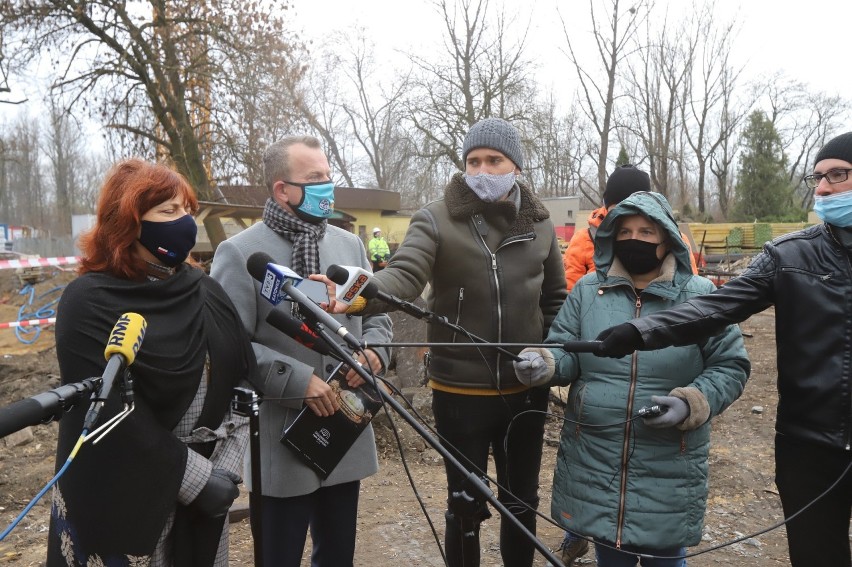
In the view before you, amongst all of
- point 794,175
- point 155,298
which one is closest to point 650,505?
point 155,298

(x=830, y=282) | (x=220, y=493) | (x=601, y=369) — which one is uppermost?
(x=830, y=282)

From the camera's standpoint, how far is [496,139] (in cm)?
303

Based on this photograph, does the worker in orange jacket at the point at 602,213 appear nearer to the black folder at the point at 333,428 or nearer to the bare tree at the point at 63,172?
the black folder at the point at 333,428

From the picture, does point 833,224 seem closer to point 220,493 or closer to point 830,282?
point 830,282

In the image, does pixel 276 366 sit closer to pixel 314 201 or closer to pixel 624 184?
pixel 314 201

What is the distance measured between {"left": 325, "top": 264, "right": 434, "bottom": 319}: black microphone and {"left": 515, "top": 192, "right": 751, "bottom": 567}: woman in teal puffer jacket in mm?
698

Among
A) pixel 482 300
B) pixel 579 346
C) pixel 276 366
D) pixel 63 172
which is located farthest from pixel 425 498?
pixel 63 172

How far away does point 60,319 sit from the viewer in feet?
6.66

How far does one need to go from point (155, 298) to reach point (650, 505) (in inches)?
77.5

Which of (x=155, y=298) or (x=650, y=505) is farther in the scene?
(x=650, y=505)

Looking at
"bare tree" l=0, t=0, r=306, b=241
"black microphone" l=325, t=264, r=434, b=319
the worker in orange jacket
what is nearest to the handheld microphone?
"black microphone" l=325, t=264, r=434, b=319

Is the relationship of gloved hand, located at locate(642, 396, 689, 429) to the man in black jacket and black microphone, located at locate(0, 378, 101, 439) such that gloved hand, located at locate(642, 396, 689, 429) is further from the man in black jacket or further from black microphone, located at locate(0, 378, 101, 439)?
black microphone, located at locate(0, 378, 101, 439)

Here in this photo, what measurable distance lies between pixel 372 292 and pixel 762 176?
1790 inches

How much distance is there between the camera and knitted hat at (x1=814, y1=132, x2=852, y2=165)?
2.52 metres
